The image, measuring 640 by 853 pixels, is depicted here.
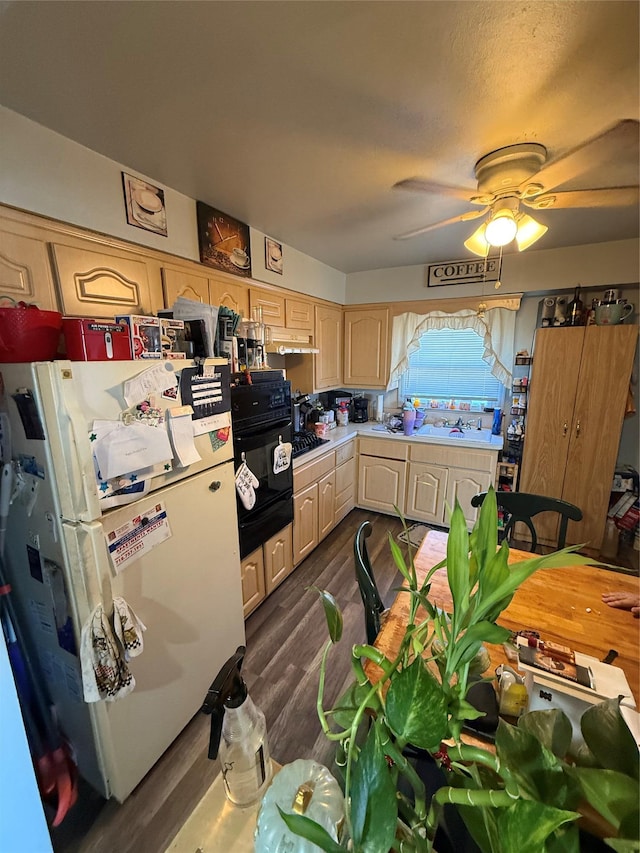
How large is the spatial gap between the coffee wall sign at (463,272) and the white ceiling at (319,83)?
1.17 metres

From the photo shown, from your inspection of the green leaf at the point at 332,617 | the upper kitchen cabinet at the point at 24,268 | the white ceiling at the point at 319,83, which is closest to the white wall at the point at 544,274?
the white ceiling at the point at 319,83

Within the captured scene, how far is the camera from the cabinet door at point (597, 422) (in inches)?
93.9

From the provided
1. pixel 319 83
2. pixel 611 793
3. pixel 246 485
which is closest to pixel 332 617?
pixel 611 793

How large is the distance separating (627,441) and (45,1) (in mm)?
3825

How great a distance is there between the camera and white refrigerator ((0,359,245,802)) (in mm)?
951

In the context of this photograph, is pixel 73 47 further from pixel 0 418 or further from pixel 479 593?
pixel 479 593

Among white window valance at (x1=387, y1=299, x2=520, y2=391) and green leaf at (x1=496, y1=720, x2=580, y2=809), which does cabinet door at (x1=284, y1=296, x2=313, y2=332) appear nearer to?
white window valance at (x1=387, y1=299, x2=520, y2=391)

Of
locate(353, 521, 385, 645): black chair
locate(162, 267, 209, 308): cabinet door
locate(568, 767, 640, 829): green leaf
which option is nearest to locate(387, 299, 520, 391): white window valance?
locate(162, 267, 209, 308): cabinet door

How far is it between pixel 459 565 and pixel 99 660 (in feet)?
3.65

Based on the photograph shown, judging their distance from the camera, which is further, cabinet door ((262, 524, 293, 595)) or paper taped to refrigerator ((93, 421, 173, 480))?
cabinet door ((262, 524, 293, 595))

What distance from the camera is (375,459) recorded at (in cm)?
319

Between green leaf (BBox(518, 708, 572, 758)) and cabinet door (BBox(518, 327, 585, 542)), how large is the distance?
104 inches

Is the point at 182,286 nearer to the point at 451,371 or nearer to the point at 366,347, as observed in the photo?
the point at 366,347

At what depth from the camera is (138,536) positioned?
1105mm
